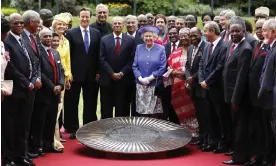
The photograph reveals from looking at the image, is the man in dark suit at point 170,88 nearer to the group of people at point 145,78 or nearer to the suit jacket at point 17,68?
the group of people at point 145,78

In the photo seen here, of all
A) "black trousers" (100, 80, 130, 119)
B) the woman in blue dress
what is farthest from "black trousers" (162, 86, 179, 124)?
"black trousers" (100, 80, 130, 119)

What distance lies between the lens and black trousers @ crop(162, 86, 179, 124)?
31.4 feet

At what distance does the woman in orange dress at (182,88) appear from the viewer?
9.27m

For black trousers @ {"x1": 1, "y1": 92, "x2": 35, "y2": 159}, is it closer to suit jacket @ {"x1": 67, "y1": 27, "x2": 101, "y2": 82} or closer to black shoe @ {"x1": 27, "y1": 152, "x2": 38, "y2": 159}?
black shoe @ {"x1": 27, "y1": 152, "x2": 38, "y2": 159}

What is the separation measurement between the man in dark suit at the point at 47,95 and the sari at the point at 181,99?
5.64ft

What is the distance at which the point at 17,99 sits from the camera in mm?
7363

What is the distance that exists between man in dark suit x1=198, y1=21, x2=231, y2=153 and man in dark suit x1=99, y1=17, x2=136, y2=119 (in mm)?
1446

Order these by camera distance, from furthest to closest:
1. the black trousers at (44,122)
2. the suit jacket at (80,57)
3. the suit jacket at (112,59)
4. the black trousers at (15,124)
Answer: the suit jacket at (80,57) < the suit jacket at (112,59) < the black trousers at (44,122) < the black trousers at (15,124)

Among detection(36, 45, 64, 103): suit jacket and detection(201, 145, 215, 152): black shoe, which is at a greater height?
detection(36, 45, 64, 103): suit jacket

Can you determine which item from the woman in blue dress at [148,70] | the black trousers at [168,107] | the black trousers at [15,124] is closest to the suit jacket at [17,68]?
the black trousers at [15,124]

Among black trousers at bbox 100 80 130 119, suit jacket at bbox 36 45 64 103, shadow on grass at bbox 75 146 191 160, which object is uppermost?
suit jacket at bbox 36 45 64 103

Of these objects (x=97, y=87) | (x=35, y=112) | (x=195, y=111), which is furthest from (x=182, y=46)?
(x=35, y=112)

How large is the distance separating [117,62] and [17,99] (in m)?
2.68

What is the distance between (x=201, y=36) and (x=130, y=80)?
1.39m
